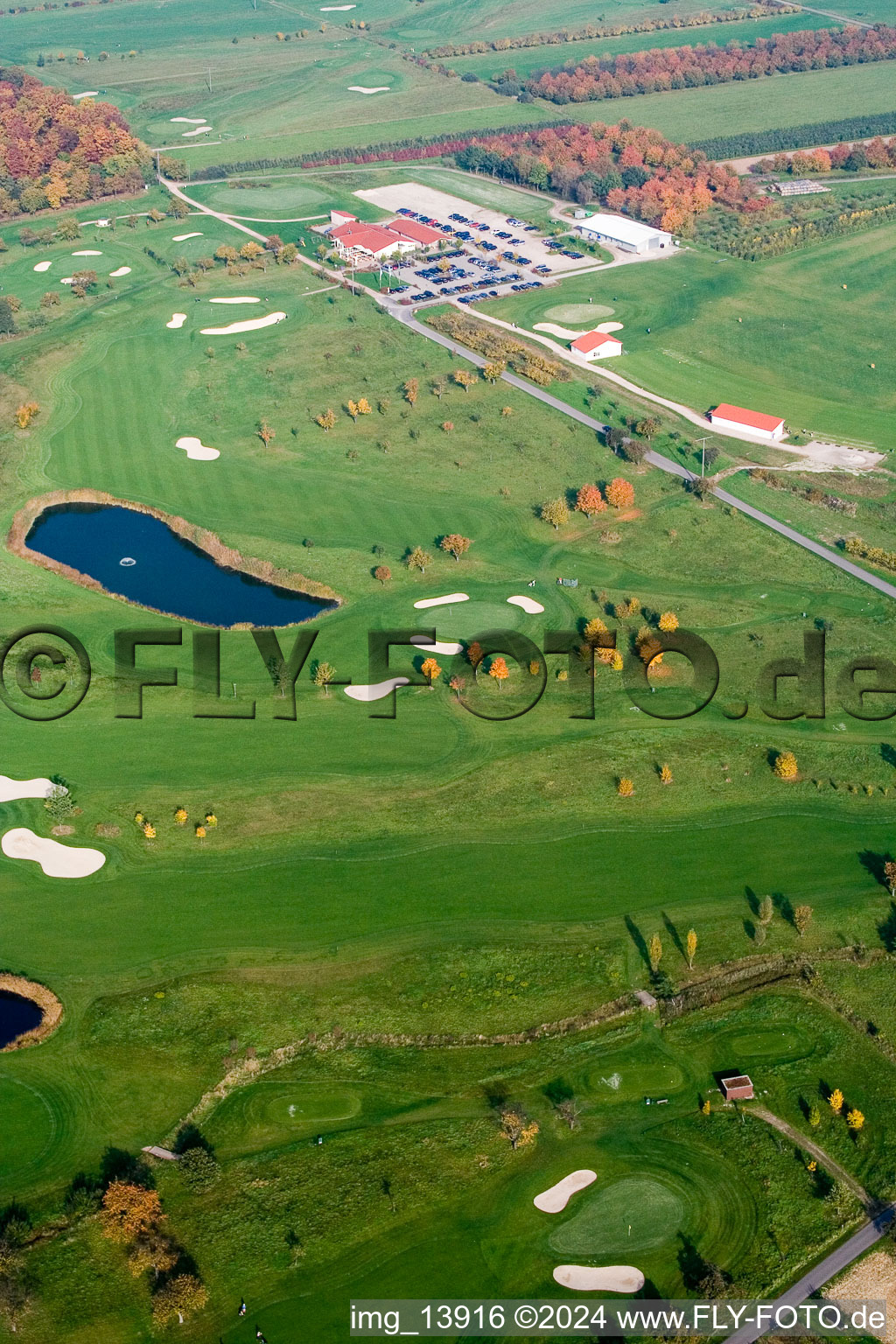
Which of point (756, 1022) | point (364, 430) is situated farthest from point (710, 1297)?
point (364, 430)

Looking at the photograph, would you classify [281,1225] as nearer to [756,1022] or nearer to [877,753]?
Answer: [756,1022]

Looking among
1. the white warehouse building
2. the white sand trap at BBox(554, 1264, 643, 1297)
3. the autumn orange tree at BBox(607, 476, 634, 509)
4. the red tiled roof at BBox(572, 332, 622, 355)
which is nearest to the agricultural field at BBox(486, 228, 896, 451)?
the red tiled roof at BBox(572, 332, 622, 355)

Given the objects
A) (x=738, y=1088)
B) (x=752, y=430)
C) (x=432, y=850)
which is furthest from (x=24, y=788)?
(x=752, y=430)

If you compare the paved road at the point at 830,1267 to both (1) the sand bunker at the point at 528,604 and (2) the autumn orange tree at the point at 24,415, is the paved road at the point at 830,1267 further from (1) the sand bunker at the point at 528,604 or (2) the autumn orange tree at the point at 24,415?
(2) the autumn orange tree at the point at 24,415

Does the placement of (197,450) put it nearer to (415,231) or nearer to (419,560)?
(419,560)

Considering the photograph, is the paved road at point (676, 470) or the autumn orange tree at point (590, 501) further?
the autumn orange tree at point (590, 501)

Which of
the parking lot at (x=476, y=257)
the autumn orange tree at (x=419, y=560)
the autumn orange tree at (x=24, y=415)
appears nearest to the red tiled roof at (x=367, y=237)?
the parking lot at (x=476, y=257)

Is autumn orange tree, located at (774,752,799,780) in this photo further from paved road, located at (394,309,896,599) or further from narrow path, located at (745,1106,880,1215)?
narrow path, located at (745,1106,880,1215)
